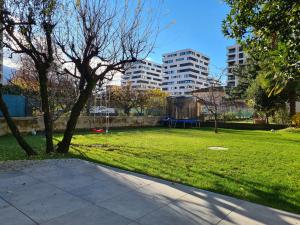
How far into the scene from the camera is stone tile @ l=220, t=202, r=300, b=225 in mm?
3168

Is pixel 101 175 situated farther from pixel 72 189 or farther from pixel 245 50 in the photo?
pixel 245 50

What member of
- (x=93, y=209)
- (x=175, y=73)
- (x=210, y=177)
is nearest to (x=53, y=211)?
(x=93, y=209)

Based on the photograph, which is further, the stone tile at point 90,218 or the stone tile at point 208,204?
the stone tile at point 208,204

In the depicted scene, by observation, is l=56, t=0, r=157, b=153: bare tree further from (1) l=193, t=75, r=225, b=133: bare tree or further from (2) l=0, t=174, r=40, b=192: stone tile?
(1) l=193, t=75, r=225, b=133: bare tree

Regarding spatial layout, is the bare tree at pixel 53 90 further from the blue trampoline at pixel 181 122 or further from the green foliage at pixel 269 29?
the green foliage at pixel 269 29

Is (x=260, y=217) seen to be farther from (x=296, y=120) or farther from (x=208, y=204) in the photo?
(x=296, y=120)

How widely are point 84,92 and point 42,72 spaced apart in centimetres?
139

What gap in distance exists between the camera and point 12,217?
3.13m

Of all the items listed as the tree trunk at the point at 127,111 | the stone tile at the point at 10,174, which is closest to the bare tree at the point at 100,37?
the stone tile at the point at 10,174

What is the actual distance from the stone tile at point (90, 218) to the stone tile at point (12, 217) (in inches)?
10.0

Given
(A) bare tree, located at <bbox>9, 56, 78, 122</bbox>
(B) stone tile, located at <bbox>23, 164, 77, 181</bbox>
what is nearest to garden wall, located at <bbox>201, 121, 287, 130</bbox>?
(A) bare tree, located at <bbox>9, 56, 78, 122</bbox>

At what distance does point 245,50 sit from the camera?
18.5 ft

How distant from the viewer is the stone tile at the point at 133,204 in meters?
3.36

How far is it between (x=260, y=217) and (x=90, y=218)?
6.64 ft
